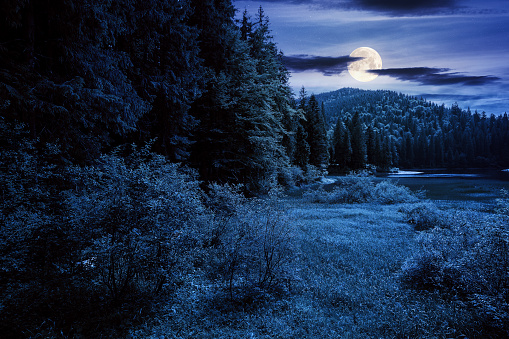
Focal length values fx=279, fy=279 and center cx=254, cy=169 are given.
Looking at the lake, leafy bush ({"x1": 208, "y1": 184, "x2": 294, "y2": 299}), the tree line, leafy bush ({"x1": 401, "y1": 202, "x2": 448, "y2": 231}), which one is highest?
the tree line

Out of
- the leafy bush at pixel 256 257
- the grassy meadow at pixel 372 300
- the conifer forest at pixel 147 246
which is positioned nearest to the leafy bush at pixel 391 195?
the conifer forest at pixel 147 246

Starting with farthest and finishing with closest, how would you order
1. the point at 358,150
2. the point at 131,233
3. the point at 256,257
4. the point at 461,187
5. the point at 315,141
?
the point at 358,150
the point at 315,141
the point at 461,187
the point at 256,257
the point at 131,233

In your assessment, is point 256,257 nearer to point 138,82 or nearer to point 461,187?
point 138,82

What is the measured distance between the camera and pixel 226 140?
1783 centimetres

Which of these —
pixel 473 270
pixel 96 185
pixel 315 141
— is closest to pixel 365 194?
pixel 473 270

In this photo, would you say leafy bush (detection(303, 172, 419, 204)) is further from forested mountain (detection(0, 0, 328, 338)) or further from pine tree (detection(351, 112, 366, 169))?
pine tree (detection(351, 112, 366, 169))

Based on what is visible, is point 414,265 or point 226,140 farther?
point 226,140

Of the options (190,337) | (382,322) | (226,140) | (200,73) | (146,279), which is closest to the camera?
(190,337)

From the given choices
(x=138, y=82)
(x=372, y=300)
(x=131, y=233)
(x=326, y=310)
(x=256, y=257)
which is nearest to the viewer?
(x=131, y=233)

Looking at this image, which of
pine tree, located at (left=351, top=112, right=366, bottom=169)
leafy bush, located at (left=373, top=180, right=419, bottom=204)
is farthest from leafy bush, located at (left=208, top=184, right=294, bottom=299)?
pine tree, located at (left=351, top=112, right=366, bottom=169)

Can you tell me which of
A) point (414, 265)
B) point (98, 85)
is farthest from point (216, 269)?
point (98, 85)

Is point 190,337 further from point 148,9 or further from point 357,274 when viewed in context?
point 148,9

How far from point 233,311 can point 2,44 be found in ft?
30.3

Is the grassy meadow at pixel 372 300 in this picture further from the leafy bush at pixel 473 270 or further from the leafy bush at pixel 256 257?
the leafy bush at pixel 256 257
